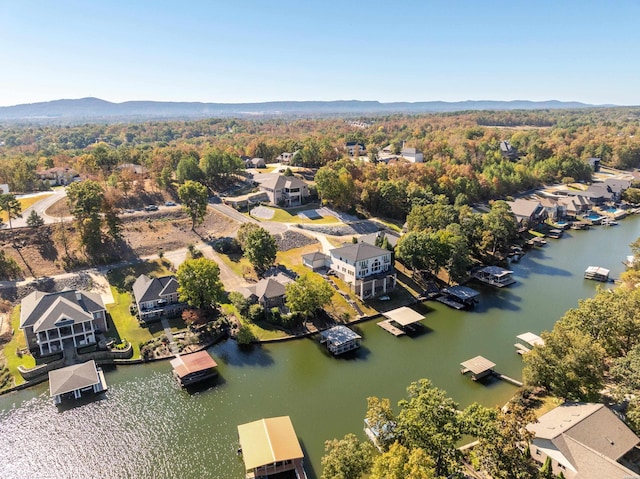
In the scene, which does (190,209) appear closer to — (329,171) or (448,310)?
(329,171)

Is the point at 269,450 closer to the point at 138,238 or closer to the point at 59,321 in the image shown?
the point at 59,321

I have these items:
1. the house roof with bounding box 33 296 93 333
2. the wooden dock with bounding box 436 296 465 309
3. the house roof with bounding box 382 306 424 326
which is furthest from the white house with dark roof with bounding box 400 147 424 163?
the house roof with bounding box 33 296 93 333

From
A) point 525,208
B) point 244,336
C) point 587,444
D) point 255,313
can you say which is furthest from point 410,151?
point 587,444

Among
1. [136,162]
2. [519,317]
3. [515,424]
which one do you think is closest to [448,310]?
[519,317]

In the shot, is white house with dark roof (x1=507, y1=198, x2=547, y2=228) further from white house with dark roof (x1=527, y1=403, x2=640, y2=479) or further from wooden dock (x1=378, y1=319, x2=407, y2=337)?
white house with dark roof (x1=527, y1=403, x2=640, y2=479)

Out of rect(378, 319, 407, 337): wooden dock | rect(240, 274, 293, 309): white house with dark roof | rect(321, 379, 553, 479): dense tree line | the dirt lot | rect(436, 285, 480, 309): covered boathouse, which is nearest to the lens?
rect(321, 379, 553, 479): dense tree line

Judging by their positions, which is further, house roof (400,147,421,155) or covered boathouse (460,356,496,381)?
house roof (400,147,421,155)
